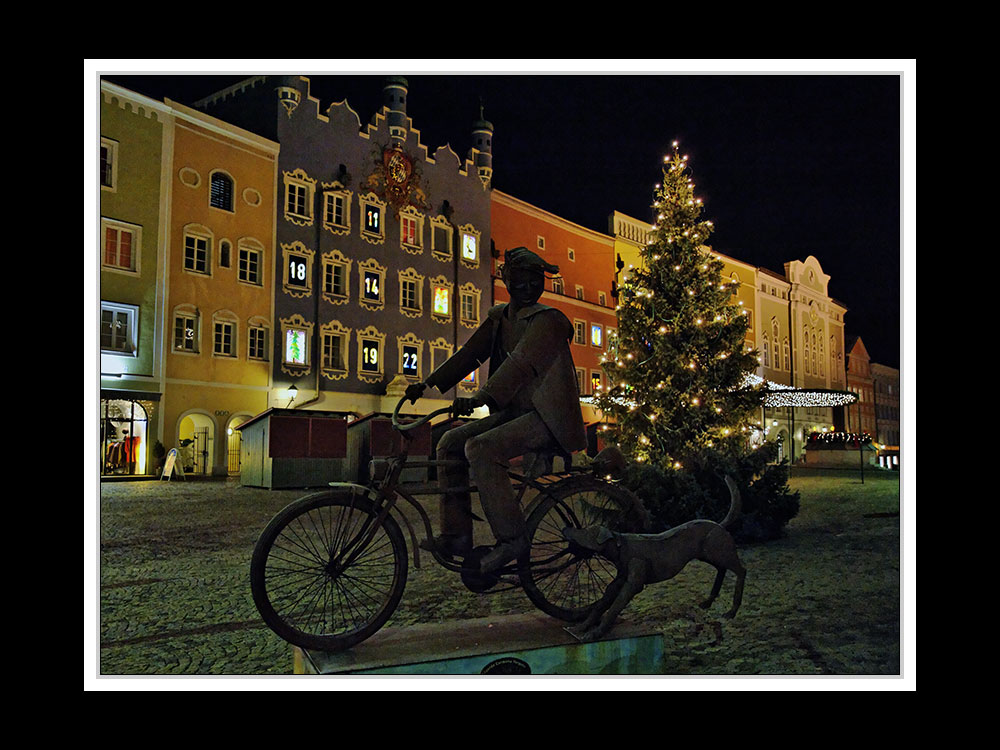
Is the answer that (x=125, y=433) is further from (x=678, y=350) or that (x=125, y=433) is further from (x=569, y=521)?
(x=569, y=521)

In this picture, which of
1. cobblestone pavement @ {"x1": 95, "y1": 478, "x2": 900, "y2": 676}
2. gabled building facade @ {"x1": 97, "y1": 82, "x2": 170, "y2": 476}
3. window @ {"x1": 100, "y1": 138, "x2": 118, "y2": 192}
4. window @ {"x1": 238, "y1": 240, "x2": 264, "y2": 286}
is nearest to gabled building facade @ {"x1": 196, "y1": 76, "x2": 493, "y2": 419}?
window @ {"x1": 238, "y1": 240, "x2": 264, "y2": 286}

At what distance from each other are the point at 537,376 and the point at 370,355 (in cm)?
1698

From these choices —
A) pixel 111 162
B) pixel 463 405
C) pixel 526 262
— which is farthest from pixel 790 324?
pixel 111 162

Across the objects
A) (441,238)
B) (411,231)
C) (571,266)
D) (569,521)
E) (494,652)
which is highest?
(411,231)

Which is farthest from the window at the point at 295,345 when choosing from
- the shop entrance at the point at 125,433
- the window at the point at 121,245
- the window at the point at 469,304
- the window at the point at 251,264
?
the window at the point at 469,304

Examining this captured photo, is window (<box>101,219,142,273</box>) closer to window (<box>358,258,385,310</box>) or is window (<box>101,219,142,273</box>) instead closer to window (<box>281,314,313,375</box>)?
window (<box>281,314,313,375</box>)

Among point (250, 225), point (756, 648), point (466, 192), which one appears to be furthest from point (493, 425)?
point (466, 192)

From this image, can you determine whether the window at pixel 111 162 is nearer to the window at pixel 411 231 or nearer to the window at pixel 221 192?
the window at pixel 221 192

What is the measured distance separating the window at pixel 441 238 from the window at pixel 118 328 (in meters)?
8.79

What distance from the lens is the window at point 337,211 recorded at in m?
19.8

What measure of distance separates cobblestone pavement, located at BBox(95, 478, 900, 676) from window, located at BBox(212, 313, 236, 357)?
821 centimetres

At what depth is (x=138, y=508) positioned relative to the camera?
10.2 m

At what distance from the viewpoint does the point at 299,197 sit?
63.6 feet

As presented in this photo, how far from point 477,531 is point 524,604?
9.33ft
